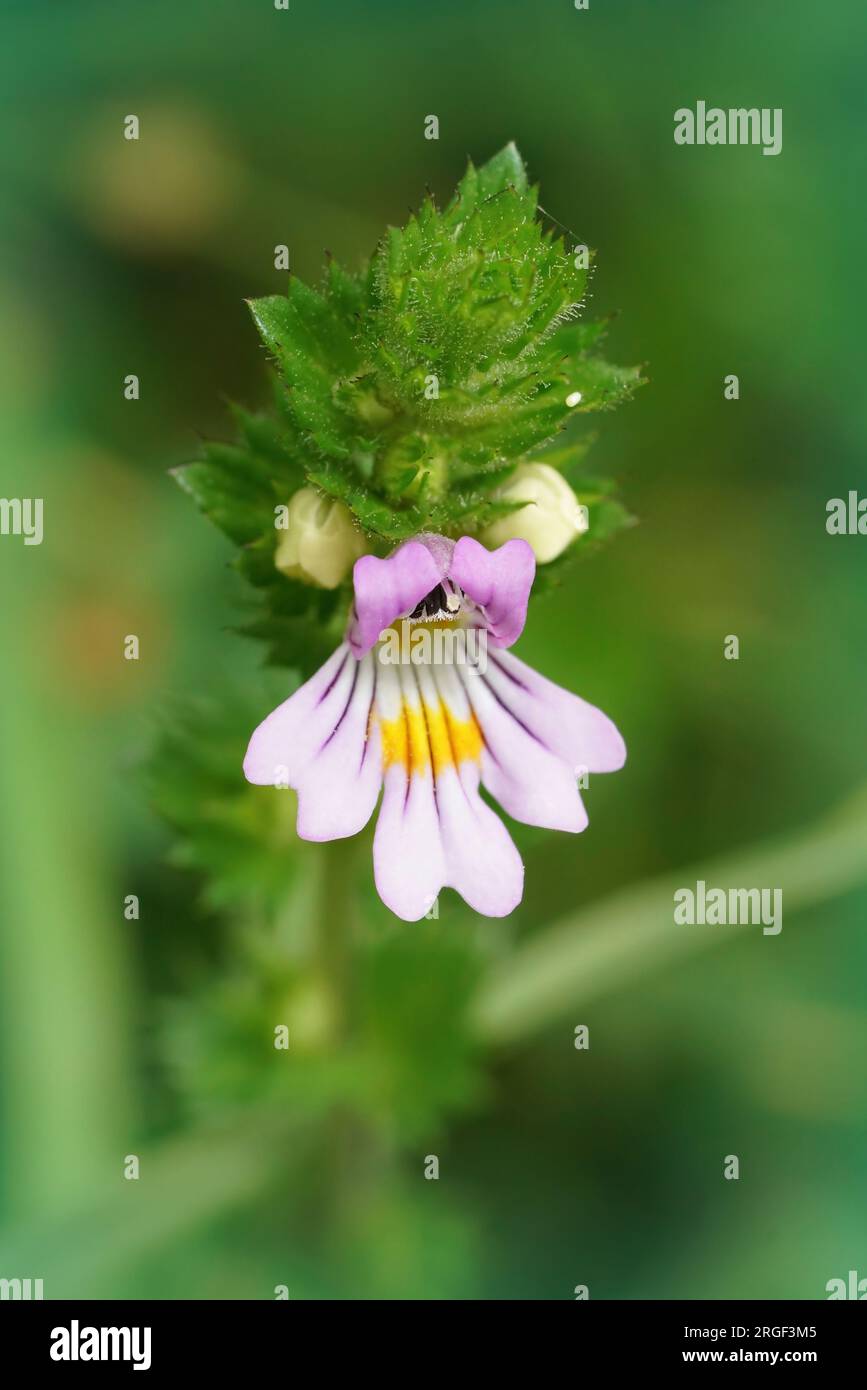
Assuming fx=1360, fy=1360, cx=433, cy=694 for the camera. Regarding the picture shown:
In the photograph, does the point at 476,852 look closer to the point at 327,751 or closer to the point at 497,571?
the point at 327,751

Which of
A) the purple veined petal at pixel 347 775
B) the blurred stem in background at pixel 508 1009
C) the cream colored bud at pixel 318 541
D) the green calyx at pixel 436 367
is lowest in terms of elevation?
the blurred stem in background at pixel 508 1009

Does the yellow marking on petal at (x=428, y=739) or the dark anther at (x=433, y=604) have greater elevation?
the dark anther at (x=433, y=604)

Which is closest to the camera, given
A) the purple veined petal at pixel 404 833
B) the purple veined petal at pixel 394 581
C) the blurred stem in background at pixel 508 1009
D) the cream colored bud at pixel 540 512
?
the purple veined petal at pixel 394 581

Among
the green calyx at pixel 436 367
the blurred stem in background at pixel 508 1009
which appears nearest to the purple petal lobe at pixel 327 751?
the green calyx at pixel 436 367

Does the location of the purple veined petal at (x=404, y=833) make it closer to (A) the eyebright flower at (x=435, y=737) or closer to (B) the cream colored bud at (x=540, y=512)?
(A) the eyebright flower at (x=435, y=737)

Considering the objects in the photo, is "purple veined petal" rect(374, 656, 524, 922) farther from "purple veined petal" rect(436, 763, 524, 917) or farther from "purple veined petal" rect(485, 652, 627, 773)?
"purple veined petal" rect(485, 652, 627, 773)

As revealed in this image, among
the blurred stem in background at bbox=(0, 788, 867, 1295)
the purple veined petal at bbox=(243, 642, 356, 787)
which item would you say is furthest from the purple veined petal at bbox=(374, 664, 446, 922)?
the blurred stem in background at bbox=(0, 788, 867, 1295)

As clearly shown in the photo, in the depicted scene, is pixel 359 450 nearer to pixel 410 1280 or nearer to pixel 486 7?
pixel 410 1280

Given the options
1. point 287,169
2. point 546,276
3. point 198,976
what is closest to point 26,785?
point 198,976
